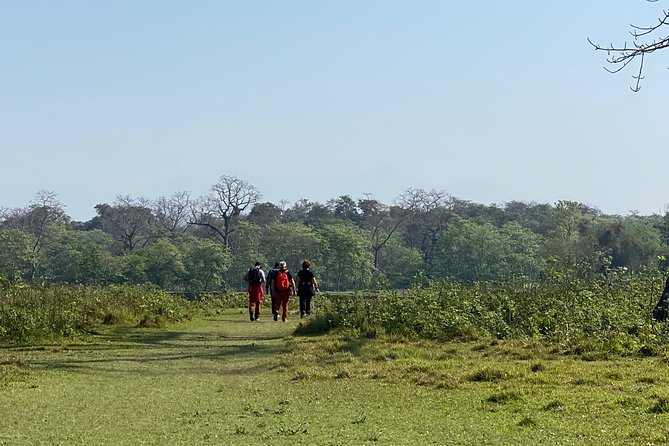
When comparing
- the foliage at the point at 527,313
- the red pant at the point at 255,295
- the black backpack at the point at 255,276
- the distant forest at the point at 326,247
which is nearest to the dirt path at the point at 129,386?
the foliage at the point at 527,313

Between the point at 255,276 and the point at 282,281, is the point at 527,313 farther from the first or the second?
the point at 255,276

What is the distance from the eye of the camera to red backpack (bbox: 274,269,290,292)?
873 inches

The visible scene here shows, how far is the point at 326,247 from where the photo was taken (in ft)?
233

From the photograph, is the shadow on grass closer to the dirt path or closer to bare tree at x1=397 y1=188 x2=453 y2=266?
the dirt path

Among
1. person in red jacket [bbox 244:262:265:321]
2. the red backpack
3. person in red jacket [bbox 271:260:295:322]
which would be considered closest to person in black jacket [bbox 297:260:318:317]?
person in red jacket [bbox 271:260:295:322]

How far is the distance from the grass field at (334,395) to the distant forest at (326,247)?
30.3m

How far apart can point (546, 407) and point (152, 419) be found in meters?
4.17

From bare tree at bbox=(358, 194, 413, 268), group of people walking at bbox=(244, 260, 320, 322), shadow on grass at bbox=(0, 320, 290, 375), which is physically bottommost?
shadow on grass at bbox=(0, 320, 290, 375)

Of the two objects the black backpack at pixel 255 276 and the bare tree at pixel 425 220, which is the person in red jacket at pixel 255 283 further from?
the bare tree at pixel 425 220

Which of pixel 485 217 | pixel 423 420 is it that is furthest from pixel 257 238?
pixel 423 420

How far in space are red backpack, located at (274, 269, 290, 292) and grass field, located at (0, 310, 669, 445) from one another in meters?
5.77

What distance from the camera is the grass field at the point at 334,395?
805 cm

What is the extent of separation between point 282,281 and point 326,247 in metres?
48.7

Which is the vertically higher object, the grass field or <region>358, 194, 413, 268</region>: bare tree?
<region>358, 194, 413, 268</region>: bare tree
